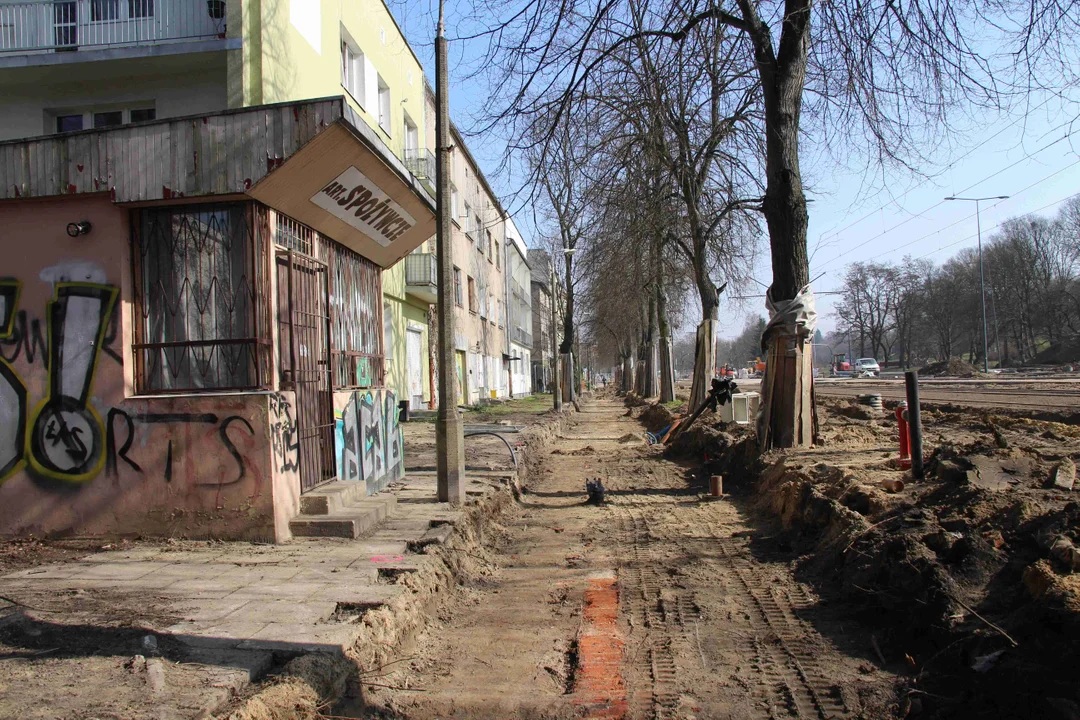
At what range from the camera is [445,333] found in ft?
27.6

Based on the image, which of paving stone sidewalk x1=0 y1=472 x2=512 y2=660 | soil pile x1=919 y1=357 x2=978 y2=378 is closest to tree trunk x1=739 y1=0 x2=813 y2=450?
paving stone sidewalk x1=0 y1=472 x2=512 y2=660

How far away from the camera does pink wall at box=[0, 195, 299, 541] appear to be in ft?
20.8

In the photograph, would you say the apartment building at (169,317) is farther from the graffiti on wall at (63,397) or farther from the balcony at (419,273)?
the balcony at (419,273)

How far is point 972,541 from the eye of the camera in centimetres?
452

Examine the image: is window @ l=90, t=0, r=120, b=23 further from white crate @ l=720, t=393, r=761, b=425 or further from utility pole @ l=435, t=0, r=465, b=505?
white crate @ l=720, t=393, r=761, b=425

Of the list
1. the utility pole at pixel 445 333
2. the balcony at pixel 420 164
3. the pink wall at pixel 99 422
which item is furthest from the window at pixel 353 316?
the balcony at pixel 420 164

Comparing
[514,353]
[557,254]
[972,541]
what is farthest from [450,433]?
[514,353]

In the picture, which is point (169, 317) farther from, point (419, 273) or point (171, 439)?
point (419, 273)

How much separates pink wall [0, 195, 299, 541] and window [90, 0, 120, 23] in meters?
8.49

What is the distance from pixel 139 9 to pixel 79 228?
878 cm

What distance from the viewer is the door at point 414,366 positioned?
2250cm

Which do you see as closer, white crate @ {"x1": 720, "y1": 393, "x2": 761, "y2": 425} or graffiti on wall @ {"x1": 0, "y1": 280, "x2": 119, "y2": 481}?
graffiti on wall @ {"x1": 0, "y1": 280, "x2": 119, "y2": 481}

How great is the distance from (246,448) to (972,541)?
17.9 ft

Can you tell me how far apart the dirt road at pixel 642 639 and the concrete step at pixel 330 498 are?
1.57 meters
